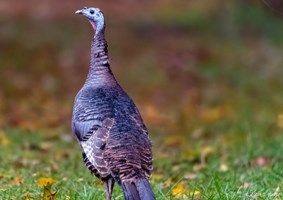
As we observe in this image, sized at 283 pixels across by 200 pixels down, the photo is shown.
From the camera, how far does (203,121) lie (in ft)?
42.1

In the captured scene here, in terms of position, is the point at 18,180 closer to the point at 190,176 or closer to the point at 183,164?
the point at 190,176

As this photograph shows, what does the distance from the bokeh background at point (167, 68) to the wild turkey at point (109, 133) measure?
170cm

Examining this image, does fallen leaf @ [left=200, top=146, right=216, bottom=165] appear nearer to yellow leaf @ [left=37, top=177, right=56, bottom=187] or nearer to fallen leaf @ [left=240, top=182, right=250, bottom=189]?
fallen leaf @ [left=240, top=182, right=250, bottom=189]

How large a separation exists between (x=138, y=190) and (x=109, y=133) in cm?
55

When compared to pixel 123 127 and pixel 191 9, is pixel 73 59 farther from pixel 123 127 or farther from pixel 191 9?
pixel 123 127

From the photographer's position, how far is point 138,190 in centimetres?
604

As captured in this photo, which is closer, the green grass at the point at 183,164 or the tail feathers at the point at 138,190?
the tail feathers at the point at 138,190

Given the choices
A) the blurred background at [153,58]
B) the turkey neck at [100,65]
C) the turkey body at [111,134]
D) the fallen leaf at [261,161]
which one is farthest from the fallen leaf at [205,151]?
the turkey body at [111,134]

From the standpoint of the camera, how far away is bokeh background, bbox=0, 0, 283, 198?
39.1 feet

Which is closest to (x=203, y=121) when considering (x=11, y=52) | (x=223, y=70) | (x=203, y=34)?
(x=223, y=70)

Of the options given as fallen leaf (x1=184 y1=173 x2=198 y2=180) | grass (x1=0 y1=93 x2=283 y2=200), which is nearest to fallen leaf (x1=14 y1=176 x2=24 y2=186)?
grass (x1=0 y1=93 x2=283 y2=200)

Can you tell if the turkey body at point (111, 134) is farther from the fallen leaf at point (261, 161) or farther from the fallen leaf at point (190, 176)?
the fallen leaf at point (261, 161)

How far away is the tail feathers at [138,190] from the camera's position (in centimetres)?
599

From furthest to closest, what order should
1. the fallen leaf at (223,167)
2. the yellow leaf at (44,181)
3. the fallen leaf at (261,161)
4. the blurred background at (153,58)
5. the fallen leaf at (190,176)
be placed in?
the blurred background at (153,58), the fallen leaf at (261,161), the fallen leaf at (223,167), the fallen leaf at (190,176), the yellow leaf at (44,181)
